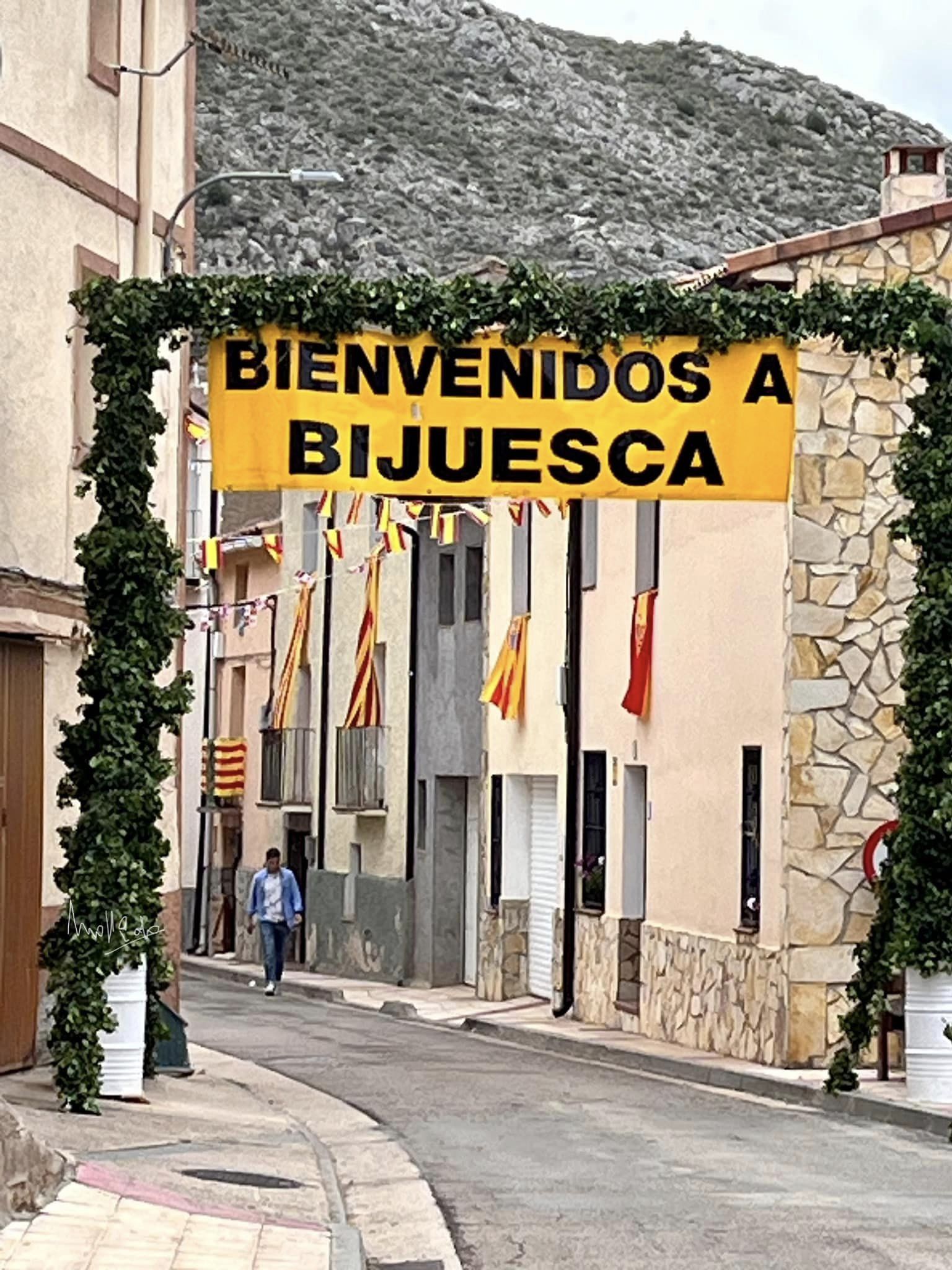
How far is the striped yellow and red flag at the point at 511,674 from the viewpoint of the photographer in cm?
3397

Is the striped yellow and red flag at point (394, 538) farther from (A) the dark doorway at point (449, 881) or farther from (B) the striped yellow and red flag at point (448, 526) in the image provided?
(A) the dark doorway at point (449, 881)

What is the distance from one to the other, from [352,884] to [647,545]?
17.2 m

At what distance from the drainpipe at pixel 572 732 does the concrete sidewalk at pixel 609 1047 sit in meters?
0.77

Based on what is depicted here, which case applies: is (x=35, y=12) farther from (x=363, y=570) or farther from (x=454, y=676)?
(x=363, y=570)

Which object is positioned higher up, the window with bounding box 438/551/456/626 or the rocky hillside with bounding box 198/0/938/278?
the rocky hillside with bounding box 198/0/938/278

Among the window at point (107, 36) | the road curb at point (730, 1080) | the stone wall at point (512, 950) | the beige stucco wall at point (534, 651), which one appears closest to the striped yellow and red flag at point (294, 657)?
the beige stucco wall at point (534, 651)

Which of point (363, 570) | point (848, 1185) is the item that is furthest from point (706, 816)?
point (363, 570)

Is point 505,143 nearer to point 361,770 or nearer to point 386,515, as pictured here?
point 361,770

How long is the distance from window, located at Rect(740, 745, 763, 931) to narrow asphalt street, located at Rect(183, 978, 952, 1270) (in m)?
1.87

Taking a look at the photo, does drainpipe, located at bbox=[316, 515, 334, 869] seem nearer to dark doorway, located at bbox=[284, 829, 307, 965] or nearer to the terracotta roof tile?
dark doorway, located at bbox=[284, 829, 307, 965]

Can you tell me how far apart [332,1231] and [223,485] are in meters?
7.44

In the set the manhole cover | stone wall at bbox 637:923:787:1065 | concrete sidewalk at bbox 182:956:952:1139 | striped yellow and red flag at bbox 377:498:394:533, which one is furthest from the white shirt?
the manhole cover

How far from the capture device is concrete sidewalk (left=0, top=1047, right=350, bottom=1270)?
34.3 ft

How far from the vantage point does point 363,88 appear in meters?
98.6
